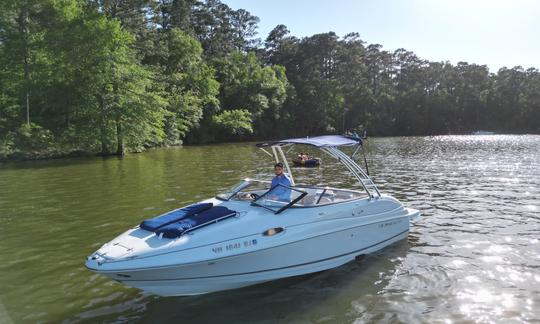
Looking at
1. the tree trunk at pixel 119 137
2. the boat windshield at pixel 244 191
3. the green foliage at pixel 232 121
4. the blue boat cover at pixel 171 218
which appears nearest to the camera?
the blue boat cover at pixel 171 218

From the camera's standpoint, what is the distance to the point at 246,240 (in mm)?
6852

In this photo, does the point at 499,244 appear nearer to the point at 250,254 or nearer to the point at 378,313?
the point at 378,313

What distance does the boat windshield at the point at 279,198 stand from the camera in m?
7.95

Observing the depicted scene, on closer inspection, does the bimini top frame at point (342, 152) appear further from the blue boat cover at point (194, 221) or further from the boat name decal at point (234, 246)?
the boat name decal at point (234, 246)

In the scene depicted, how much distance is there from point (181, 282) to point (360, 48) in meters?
102

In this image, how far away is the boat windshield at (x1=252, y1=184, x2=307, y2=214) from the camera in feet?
26.1

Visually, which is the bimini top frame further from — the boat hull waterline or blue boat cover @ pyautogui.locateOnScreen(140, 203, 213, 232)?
blue boat cover @ pyautogui.locateOnScreen(140, 203, 213, 232)

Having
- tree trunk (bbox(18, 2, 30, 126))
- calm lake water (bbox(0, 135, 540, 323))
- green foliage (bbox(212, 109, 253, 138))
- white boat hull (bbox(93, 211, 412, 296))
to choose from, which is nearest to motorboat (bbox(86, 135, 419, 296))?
white boat hull (bbox(93, 211, 412, 296))

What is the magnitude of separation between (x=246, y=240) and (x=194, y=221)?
1.07 m

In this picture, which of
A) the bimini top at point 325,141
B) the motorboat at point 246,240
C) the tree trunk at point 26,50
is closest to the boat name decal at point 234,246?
the motorboat at point 246,240

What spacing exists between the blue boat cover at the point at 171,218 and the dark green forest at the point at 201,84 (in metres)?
30.0

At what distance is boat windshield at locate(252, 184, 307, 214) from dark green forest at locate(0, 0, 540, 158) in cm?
3082

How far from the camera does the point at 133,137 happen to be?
37.8m

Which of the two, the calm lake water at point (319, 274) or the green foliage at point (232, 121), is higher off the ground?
the green foliage at point (232, 121)
